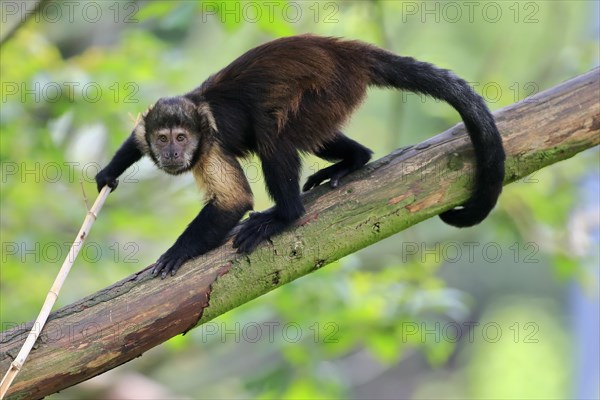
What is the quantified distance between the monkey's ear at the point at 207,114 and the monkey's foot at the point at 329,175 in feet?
2.92

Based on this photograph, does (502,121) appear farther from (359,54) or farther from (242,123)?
(242,123)

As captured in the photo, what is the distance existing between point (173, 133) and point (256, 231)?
1.26 m

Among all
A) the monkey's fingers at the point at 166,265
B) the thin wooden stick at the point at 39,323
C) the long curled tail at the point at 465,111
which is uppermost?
the long curled tail at the point at 465,111

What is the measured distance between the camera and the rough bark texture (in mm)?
4672

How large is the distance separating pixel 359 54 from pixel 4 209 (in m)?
4.69

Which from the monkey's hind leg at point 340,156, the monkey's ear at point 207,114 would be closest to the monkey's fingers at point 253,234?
the monkey's hind leg at point 340,156

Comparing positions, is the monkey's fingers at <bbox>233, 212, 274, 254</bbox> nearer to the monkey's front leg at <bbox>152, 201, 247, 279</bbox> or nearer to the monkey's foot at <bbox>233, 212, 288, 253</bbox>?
the monkey's foot at <bbox>233, 212, 288, 253</bbox>

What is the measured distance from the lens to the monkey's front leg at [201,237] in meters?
5.05

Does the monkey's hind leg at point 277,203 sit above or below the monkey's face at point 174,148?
below

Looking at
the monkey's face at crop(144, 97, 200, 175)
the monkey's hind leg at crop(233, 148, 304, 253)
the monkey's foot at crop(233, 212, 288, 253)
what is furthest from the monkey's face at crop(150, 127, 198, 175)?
the monkey's foot at crop(233, 212, 288, 253)

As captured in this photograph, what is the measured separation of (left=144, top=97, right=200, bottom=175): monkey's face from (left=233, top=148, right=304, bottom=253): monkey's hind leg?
0.77m

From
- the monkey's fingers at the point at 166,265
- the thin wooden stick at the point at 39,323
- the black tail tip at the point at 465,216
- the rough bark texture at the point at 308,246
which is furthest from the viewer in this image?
the black tail tip at the point at 465,216

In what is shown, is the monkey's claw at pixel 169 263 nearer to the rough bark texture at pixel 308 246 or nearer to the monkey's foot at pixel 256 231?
the rough bark texture at pixel 308 246

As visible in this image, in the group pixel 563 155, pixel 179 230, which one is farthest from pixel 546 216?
pixel 179 230
